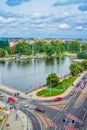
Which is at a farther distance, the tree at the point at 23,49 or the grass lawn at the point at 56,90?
the tree at the point at 23,49

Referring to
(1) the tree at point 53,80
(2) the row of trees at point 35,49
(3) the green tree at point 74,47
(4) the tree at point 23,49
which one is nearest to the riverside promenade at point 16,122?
(1) the tree at point 53,80

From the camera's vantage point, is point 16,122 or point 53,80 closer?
point 16,122

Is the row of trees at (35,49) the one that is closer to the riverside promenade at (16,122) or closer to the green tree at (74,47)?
the green tree at (74,47)

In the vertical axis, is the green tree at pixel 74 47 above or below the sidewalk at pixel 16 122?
above

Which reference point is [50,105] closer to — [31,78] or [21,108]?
[21,108]

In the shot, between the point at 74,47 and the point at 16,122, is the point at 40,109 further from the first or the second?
the point at 74,47

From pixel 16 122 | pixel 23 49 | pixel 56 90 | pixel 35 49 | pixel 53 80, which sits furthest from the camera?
pixel 35 49

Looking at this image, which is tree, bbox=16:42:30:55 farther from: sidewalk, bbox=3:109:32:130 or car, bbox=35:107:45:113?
sidewalk, bbox=3:109:32:130

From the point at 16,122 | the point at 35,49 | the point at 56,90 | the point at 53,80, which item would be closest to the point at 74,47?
the point at 35,49

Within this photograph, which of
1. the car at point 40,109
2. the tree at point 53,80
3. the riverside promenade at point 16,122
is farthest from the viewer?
the tree at point 53,80
